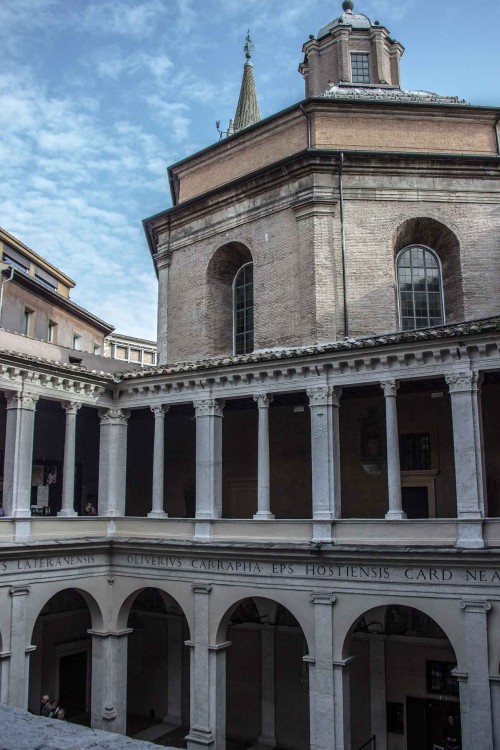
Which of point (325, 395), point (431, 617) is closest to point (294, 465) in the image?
point (325, 395)

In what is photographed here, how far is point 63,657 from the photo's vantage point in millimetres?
20969

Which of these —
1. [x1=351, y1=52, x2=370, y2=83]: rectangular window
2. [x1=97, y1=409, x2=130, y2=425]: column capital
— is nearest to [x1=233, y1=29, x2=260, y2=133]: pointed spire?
[x1=351, y1=52, x2=370, y2=83]: rectangular window

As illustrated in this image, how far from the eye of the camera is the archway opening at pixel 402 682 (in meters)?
17.7

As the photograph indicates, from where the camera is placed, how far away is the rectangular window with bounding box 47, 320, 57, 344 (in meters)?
30.0

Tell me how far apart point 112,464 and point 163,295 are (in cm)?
752

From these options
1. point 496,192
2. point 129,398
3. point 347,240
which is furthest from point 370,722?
point 496,192

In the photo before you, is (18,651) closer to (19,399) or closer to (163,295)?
(19,399)

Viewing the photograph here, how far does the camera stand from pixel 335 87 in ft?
86.2

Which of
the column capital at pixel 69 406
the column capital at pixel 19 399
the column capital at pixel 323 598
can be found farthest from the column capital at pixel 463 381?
the column capital at pixel 19 399

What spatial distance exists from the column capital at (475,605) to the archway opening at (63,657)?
11.0m

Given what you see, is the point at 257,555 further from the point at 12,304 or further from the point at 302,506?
the point at 12,304

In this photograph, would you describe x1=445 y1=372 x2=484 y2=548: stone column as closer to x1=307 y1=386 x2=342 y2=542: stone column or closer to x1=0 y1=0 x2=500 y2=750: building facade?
x1=0 y1=0 x2=500 y2=750: building facade

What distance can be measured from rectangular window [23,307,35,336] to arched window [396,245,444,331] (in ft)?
47.4

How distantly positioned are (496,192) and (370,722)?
1516cm
